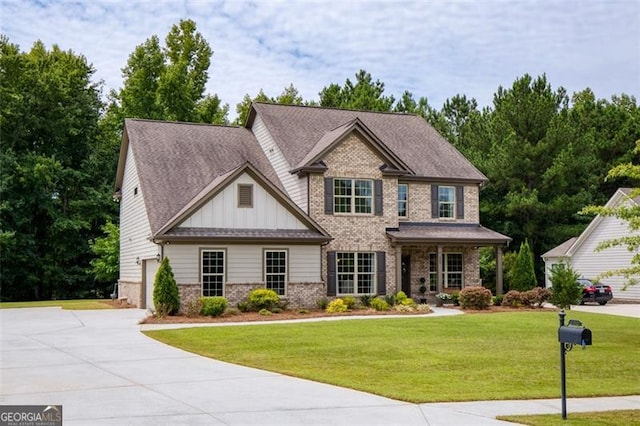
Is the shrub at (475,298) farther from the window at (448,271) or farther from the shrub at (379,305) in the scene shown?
the window at (448,271)

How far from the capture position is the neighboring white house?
130 feet

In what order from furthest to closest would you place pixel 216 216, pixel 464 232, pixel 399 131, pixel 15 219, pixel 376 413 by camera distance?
pixel 15 219
pixel 399 131
pixel 464 232
pixel 216 216
pixel 376 413

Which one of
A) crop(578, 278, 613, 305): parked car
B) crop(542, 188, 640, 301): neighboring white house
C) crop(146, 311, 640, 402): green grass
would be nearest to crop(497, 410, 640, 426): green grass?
crop(146, 311, 640, 402): green grass

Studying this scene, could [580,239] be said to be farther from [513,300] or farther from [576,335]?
[576,335]

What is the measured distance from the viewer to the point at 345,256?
31.3m

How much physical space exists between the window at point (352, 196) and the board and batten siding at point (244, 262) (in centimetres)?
261

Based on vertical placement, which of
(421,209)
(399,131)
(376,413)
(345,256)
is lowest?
(376,413)

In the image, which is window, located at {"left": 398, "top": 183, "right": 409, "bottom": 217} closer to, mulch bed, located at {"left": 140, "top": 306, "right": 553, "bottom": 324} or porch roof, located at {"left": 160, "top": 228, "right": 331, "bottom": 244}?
porch roof, located at {"left": 160, "top": 228, "right": 331, "bottom": 244}

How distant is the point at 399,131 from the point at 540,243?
17995 mm

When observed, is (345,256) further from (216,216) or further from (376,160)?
(216,216)

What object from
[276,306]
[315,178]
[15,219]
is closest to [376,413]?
[276,306]

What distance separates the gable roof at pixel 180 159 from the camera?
29.6 m

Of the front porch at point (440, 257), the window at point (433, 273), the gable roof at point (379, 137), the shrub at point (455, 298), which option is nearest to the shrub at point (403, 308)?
the front porch at point (440, 257)

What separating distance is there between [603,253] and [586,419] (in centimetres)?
3374
